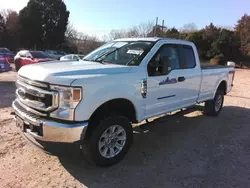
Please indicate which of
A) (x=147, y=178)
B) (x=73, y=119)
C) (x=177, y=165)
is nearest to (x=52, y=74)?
(x=73, y=119)

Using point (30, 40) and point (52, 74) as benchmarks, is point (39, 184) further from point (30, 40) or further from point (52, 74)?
point (30, 40)

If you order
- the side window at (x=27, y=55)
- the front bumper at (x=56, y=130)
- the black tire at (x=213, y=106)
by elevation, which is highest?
A: the side window at (x=27, y=55)

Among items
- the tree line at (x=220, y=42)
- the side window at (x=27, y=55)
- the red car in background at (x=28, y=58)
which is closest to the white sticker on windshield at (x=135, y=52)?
the red car in background at (x=28, y=58)

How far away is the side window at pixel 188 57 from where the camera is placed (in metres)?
5.46

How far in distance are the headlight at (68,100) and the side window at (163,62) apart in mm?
1539

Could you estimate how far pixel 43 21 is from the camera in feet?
128

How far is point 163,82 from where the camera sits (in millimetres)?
4582

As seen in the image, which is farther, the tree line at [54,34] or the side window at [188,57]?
the tree line at [54,34]

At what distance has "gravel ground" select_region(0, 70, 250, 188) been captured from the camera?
11.5 ft

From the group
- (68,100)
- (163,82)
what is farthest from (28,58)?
(68,100)

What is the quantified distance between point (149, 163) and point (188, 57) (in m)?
2.69

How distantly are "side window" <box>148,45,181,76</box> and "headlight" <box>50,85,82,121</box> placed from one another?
1.54 metres

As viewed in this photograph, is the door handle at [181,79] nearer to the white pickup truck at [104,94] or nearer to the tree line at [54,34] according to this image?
the white pickup truck at [104,94]

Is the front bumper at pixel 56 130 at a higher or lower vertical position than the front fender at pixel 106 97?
lower
